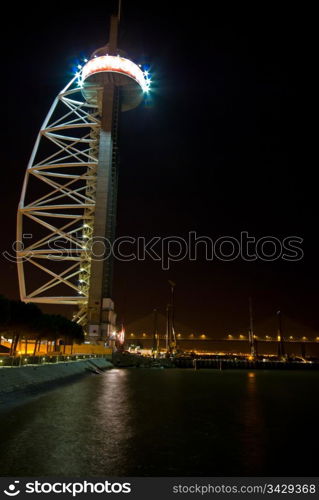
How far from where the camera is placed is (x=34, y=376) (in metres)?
31.4

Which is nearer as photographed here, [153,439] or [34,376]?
[153,439]

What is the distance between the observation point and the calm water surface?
10375mm

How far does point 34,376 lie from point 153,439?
65.9ft

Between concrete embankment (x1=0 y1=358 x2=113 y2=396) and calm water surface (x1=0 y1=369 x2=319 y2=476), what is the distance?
3.13 m

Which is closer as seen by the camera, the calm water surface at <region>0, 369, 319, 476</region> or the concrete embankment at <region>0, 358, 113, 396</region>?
the calm water surface at <region>0, 369, 319, 476</region>

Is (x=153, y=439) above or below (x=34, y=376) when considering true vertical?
below

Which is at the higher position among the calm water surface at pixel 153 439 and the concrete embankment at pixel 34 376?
the concrete embankment at pixel 34 376

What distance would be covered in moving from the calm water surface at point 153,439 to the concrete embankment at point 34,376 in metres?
3.13

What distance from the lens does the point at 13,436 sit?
44.5 ft

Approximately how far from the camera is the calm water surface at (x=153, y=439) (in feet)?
34.0

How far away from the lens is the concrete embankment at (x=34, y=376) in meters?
25.4

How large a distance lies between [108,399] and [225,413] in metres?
7.85

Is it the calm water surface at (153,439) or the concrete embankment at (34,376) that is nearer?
the calm water surface at (153,439)

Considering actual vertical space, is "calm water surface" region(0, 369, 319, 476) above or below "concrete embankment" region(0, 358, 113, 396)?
below
